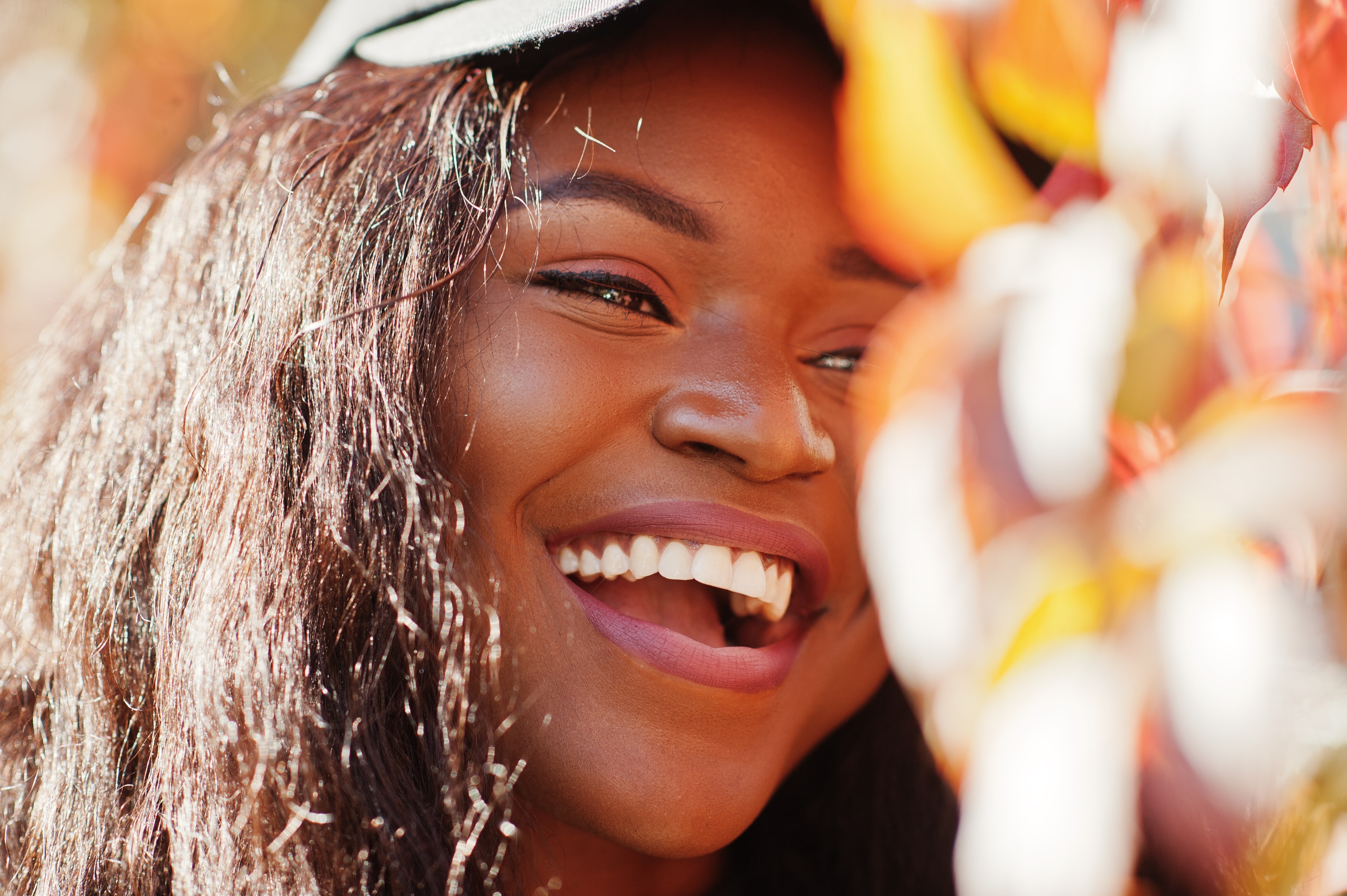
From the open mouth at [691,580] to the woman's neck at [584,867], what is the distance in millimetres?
254

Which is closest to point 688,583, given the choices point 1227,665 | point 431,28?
point 1227,665

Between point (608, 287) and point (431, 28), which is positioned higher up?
point (431, 28)

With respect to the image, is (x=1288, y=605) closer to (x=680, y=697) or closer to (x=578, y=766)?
(x=680, y=697)

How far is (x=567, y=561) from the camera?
1197mm

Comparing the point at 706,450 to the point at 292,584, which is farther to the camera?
the point at 706,450

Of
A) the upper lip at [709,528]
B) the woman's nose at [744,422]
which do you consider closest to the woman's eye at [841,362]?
the woman's nose at [744,422]

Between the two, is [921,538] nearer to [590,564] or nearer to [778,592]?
[778,592]

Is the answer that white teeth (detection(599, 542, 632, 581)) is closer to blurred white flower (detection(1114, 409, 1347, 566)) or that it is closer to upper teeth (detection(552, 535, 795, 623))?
upper teeth (detection(552, 535, 795, 623))

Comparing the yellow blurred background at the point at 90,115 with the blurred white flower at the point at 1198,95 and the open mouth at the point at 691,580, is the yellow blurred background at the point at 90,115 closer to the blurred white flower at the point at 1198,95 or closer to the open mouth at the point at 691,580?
the open mouth at the point at 691,580

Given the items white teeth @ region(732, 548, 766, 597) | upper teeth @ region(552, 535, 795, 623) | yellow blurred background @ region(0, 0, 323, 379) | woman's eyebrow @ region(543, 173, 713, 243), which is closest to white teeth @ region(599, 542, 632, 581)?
upper teeth @ region(552, 535, 795, 623)

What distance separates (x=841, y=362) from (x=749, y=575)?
1.05 feet

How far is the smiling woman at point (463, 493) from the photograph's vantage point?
1092 millimetres

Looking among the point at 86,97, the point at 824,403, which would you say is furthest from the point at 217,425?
the point at 86,97

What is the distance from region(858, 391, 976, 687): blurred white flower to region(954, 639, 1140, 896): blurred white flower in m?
0.13
